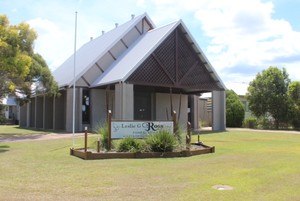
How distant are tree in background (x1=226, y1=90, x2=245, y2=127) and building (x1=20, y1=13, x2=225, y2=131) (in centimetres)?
384

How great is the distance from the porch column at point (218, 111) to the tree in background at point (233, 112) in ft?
20.8

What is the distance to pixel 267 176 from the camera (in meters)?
9.51

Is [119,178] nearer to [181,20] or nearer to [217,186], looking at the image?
[217,186]

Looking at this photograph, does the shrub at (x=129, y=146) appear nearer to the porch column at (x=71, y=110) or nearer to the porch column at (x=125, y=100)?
the porch column at (x=125, y=100)

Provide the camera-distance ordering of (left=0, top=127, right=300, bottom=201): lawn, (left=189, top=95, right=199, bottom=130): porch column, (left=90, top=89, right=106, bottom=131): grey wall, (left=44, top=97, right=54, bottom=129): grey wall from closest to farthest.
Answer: (left=0, top=127, right=300, bottom=201): lawn
(left=90, top=89, right=106, bottom=131): grey wall
(left=44, top=97, right=54, bottom=129): grey wall
(left=189, top=95, right=199, bottom=130): porch column

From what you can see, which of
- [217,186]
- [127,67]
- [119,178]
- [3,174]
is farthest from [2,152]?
[127,67]

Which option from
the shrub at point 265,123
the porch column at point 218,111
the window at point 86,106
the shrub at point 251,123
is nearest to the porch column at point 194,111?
the porch column at point 218,111

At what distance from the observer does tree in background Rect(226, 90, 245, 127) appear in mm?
36500

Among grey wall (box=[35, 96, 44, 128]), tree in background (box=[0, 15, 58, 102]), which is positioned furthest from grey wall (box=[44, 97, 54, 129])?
tree in background (box=[0, 15, 58, 102])

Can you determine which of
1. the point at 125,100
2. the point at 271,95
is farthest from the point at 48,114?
the point at 271,95

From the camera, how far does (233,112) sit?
120 feet

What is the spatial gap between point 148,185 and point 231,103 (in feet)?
96.3

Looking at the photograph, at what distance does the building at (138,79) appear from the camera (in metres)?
25.5

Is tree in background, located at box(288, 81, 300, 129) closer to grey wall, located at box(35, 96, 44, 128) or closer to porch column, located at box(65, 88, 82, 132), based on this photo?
porch column, located at box(65, 88, 82, 132)
